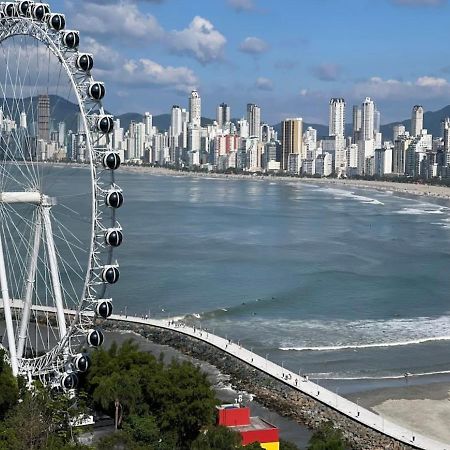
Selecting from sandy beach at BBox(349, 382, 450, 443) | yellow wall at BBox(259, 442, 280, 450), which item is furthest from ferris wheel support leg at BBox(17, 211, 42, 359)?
sandy beach at BBox(349, 382, 450, 443)

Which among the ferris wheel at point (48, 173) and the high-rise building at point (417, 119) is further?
the high-rise building at point (417, 119)

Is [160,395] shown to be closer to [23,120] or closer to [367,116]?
[23,120]

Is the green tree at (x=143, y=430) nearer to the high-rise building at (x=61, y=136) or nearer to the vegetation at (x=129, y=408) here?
the vegetation at (x=129, y=408)

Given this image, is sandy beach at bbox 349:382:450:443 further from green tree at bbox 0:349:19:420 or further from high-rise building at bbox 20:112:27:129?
high-rise building at bbox 20:112:27:129

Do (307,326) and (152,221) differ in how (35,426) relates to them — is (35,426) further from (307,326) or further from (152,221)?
(152,221)

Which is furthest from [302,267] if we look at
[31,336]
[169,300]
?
[31,336]

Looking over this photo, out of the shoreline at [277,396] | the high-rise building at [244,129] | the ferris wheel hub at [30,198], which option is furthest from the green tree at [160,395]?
the high-rise building at [244,129]
